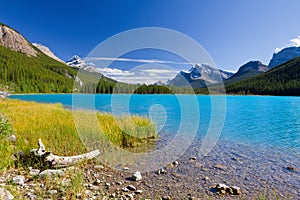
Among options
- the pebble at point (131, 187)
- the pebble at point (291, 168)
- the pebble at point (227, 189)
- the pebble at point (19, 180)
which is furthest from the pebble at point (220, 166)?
the pebble at point (19, 180)

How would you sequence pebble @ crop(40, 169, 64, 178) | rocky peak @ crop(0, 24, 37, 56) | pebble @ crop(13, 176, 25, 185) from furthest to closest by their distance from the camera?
rocky peak @ crop(0, 24, 37, 56) < pebble @ crop(40, 169, 64, 178) < pebble @ crop(13, 176, 25, 185)

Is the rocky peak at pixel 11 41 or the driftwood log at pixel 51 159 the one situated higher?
the rocky peak at pixel 11 41

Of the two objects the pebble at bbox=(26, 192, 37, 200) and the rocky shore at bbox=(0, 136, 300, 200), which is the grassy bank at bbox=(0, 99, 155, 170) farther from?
the pebble at bbox=(26, 192, 37, 200)

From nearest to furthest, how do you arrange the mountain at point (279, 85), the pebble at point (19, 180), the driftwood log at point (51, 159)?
the pebble at point (19, 180) < the driftwood log at point (51, 159) < the mountain at point (279, 85)

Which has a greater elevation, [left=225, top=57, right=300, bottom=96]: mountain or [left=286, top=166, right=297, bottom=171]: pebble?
[left=225, top=57, right=300, bottom=96]: mountain

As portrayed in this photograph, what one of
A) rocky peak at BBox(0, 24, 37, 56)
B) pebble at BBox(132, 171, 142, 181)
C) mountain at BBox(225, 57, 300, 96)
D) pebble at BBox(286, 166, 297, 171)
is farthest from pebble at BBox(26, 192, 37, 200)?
rocky peak at BBox(0, 24, 37, 56)

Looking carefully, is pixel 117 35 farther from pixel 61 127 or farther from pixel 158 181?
pixel 61 127

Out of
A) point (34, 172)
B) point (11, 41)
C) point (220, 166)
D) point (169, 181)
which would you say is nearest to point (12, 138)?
point (34, 172)

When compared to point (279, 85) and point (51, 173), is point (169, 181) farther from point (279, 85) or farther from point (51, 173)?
point (279, 85)

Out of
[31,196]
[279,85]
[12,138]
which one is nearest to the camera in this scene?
[31,196]

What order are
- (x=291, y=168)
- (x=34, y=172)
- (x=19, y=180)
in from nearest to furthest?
(x=19, y=180) < (x=34, y=172) < (x=291, y=168)

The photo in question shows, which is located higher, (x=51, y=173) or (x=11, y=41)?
(x=11, y=41)

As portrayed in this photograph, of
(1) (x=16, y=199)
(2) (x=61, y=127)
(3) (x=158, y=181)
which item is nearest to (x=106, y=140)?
(2) (x=61, y=127)

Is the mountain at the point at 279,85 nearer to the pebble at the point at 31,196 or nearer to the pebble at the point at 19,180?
the pebble at the point at 19,180
